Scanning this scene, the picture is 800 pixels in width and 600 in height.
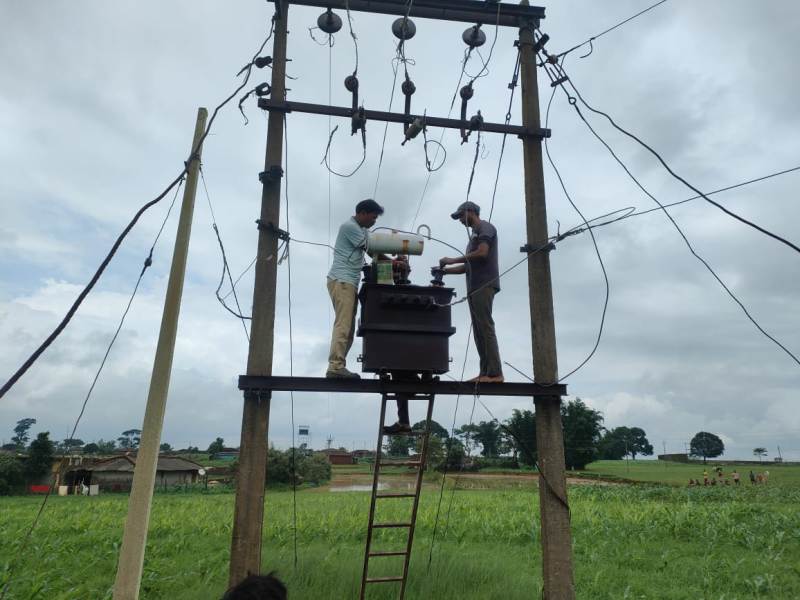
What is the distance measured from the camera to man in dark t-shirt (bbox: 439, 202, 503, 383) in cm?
659

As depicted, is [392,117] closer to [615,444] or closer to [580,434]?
[580,434]

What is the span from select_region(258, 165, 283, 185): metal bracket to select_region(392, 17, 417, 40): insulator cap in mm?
2471

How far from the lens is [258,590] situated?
286 cm

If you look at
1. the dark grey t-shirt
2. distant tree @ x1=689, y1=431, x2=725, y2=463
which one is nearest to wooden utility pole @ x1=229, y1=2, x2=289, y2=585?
the dark grey t-shirt

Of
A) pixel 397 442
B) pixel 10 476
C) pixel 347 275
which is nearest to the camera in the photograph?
pixel 347 275

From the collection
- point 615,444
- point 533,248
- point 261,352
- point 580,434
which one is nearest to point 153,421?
point 261,352

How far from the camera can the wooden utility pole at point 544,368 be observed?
606 centimetres

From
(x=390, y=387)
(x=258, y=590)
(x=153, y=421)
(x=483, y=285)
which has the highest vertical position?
(x=483, y=285)

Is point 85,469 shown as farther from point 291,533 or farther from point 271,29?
point 271,29

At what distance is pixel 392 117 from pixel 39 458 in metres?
51.0

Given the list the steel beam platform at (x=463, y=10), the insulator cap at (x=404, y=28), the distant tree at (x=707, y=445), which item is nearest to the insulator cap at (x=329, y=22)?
the steel beam platform at (x=463, y=10)

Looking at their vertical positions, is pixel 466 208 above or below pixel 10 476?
above

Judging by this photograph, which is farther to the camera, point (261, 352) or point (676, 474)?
point (676, 474)

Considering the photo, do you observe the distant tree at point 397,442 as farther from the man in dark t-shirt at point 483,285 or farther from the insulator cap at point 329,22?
the insulator cap at point 329,22
